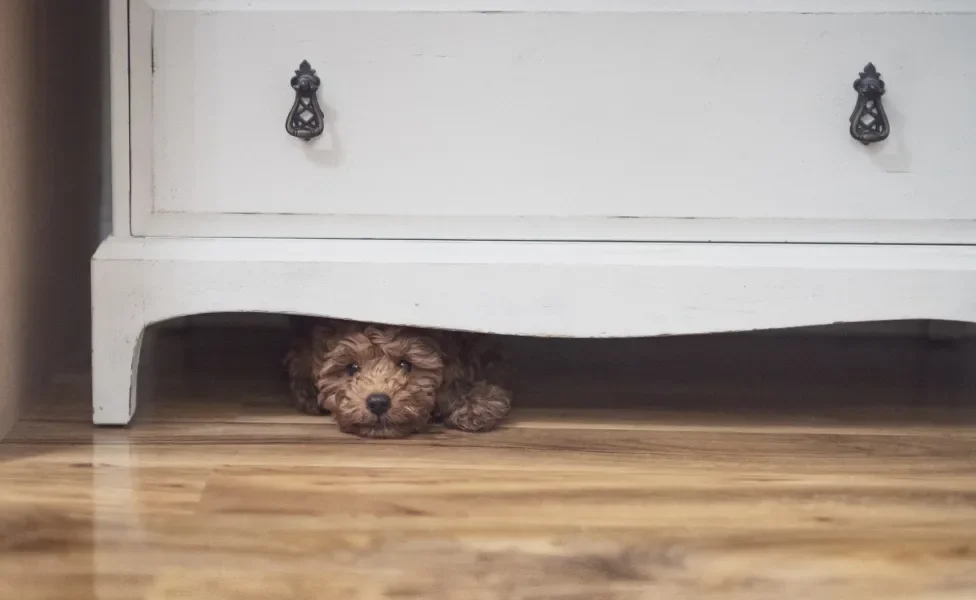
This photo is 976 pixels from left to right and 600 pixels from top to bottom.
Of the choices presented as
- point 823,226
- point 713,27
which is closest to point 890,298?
point 823,226

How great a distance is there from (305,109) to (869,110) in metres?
0.59

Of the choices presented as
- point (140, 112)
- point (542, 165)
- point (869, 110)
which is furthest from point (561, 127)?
point (140, 112)

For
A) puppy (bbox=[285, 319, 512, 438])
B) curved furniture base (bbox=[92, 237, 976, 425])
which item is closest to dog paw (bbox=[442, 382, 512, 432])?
puppy (bbox=[285, 319, 512, 438])

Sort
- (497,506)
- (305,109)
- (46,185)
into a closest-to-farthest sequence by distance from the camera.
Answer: (497,506) < (305,109) < (46,185)

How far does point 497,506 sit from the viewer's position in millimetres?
865

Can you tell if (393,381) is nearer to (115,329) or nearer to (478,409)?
(478,409)

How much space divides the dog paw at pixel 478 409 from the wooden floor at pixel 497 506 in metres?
0.02

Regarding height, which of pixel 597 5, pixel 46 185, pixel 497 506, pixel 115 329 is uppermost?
pixel 597 5

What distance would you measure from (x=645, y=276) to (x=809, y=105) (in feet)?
0.82

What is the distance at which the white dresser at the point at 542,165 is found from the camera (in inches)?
39.7

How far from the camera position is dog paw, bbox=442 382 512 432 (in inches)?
42.9

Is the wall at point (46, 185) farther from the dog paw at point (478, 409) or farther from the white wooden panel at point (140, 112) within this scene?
the dog paw at point (478, 409)

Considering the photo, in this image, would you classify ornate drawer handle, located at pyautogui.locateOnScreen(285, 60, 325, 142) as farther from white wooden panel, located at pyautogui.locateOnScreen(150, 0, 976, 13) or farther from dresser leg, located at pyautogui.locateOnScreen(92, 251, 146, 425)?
dresser leg, located at pyautogui.locateOnScreen(92, 251, 146, 425)

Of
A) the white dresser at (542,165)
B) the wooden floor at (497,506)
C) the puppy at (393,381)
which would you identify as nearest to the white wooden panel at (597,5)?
the white dresser at (542,165)
